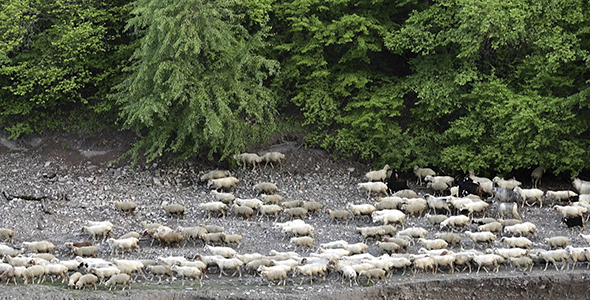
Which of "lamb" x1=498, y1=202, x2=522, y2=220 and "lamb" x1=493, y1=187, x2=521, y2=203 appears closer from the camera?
"lamb" x1=498, y1=202, x2=522, y2=220

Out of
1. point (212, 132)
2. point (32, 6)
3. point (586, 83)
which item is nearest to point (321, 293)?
point (212, 132)

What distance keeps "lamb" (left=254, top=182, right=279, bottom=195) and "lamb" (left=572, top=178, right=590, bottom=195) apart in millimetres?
9666

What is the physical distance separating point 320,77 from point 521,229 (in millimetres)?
10892

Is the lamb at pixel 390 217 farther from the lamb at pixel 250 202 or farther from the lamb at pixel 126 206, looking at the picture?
the lamb at pixel 126 206

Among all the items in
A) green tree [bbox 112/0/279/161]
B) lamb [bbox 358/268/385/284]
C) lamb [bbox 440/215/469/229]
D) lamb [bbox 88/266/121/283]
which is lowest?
lamb [bbox 88/266/121/283]

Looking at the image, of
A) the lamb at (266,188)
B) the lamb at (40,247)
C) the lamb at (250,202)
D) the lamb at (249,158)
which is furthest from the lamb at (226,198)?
the lamb at (40,247)

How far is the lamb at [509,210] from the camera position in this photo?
2366 cm

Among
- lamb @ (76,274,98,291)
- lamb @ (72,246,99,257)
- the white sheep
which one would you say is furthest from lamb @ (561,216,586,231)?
lamb @ (76,274,98,291)

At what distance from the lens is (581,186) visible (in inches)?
1020

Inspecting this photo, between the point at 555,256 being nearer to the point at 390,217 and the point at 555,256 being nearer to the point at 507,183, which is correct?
the point at 390,217

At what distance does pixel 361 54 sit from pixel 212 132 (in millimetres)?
6679

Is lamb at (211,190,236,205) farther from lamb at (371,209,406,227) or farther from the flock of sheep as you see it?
lamb at (371,209,406,227)

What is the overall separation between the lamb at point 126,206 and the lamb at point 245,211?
2.97m

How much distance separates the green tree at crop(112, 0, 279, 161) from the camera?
85.7 ft
